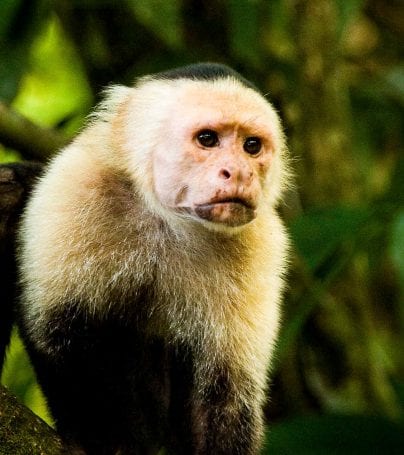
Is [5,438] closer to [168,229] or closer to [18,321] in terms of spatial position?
[18,321]

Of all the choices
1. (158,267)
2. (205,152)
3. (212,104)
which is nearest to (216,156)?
(205,152)

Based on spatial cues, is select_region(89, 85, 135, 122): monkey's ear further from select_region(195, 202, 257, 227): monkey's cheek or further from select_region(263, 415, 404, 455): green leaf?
select_region(263, 415, 404, 455): green leaf

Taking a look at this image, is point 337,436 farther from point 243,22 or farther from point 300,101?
point 300,101

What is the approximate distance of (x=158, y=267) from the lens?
237cm

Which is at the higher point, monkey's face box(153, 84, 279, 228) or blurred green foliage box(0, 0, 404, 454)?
monkey's face box(153, 84, 279, 228)

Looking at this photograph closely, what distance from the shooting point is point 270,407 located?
3650mm

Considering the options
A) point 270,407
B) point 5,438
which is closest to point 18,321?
point 5,438

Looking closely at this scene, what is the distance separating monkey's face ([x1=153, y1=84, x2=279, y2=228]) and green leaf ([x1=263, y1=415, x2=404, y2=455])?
0.80 m

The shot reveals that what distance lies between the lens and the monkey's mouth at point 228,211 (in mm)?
2152

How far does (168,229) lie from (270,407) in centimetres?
151

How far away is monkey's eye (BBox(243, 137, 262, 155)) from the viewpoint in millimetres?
2305

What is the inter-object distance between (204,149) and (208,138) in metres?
0.03

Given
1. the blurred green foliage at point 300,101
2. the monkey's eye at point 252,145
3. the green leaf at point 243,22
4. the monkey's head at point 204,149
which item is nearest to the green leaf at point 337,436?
the blurred green foliage at point 300,101

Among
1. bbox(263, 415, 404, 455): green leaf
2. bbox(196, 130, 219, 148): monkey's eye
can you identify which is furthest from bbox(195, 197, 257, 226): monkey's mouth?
bbox(263, 415, 404, 455): green leaf
